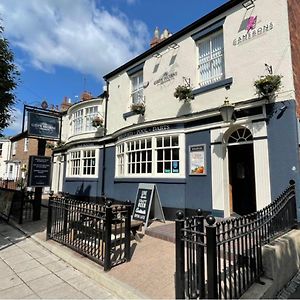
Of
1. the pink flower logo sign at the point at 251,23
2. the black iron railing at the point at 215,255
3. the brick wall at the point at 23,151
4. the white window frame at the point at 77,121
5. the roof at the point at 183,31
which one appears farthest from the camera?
the brick wall at the point at 23,151

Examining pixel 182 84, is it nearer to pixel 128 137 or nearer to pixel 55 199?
pixel 128 137

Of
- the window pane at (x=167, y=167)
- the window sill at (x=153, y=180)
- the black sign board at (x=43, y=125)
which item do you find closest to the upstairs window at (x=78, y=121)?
the black sign board at (x=43, y=125)

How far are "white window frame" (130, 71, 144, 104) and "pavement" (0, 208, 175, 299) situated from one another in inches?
290

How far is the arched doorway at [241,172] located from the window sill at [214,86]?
1.62m

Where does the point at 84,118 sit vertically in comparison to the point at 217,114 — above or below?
above

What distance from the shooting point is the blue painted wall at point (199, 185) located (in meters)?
8.90

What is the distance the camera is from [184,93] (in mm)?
9906

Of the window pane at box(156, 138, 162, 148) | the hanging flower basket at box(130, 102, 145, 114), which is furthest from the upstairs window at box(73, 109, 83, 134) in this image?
the window pane at box(156, 138, 162, 148)

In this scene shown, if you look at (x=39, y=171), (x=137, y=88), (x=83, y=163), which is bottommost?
(x=39, y=171)

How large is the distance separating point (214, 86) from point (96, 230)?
6248 mm

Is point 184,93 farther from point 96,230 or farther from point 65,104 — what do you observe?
point 65,104

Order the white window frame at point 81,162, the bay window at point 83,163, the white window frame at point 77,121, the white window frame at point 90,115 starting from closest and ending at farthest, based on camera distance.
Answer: the white window frame at point 81,162 < the bay window at point 83,163 < the white window frame at point 90,115 < the white window frame at point 77,121

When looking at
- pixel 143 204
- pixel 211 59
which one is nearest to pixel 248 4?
pixel 211 59

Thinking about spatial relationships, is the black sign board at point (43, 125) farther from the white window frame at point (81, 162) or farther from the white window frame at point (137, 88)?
the white window frame at point (81, 162)
